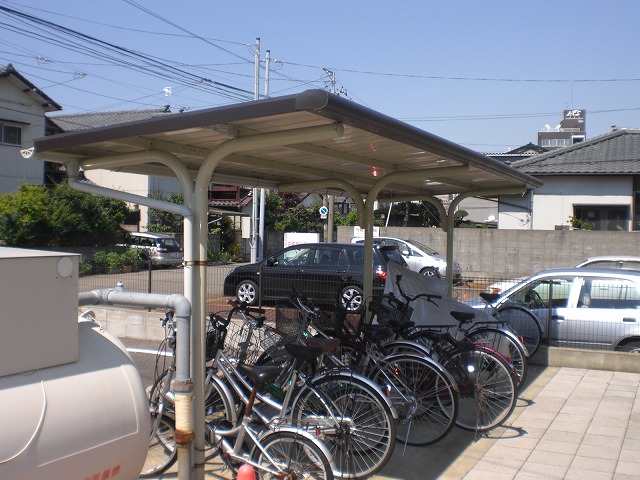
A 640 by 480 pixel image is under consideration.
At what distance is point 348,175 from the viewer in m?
7.82

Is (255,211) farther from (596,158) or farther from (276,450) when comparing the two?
(276,450)

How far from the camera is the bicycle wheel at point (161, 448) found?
4945mm

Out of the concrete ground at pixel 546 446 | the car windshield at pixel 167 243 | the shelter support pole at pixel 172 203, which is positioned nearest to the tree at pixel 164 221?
the car windshield at pixel 167 243

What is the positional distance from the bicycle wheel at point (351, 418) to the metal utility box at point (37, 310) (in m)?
2.01

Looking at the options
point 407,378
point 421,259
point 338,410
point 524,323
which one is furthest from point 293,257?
point 338,410

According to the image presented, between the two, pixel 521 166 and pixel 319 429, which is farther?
pixel 521 166

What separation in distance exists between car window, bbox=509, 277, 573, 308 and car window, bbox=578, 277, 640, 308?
0.23m

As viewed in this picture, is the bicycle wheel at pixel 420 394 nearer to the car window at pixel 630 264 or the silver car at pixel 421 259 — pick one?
the car window at pixel 630 264

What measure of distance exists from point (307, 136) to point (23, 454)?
254 cm

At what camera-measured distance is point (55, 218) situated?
82.5ft

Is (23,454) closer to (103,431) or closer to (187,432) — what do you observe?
(103,431)

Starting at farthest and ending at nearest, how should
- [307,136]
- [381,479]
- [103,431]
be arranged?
1. [381,479]
2. [307,136]
3. [103,431]

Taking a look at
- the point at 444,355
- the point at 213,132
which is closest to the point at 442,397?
the point at 444,355

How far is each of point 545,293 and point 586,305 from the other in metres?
0.58
